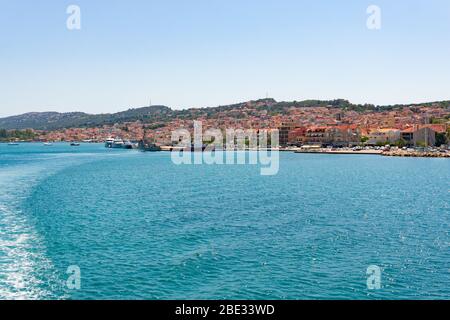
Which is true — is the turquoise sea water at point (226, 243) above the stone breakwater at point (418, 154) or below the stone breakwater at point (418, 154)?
below

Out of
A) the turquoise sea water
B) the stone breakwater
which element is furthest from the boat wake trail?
the stone breakwater

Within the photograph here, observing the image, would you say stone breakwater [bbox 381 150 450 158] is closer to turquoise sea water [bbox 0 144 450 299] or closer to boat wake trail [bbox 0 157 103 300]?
turquoise sea water [bbox 0 144 450 299]

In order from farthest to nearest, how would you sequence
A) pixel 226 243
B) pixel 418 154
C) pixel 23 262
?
pixel 418 154 → pixel 226 243 → pixel 23 262

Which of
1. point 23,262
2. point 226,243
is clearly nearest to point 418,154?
point 226,243

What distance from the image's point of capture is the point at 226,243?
1534 centimetres

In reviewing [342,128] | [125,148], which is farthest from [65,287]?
[125,148]

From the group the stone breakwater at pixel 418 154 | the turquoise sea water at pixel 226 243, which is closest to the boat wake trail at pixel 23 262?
the turquoise sea water at pixel 226 243

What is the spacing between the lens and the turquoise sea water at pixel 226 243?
36.8ft

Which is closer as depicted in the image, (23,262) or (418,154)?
(23,262)

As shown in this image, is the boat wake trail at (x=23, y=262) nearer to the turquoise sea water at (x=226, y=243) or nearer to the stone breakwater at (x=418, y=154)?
the turquoise sea water at (x=226, y=243)

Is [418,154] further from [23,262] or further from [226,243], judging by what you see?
[23,262]

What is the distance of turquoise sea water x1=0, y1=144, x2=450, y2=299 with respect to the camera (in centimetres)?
1123

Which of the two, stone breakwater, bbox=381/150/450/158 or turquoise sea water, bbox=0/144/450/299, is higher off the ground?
stone breakwater, bbox=381/150/450/158
